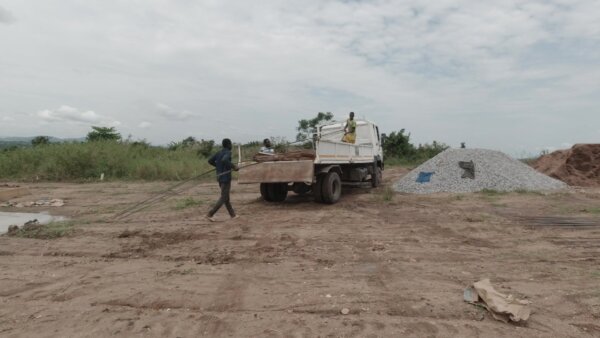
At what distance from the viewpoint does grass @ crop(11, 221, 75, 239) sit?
731 centimetres

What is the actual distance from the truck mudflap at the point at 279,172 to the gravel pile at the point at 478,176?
18.8ft

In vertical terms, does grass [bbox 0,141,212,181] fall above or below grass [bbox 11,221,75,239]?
above

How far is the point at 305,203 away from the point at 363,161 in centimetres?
252

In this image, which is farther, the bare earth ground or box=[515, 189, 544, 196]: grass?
box=[515, 189, 544, 196]: grass

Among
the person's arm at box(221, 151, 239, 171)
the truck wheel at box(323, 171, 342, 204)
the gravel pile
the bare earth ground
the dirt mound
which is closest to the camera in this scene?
the bare earth ground

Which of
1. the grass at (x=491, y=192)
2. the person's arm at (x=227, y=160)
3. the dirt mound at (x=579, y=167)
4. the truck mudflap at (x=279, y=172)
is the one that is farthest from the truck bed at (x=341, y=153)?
the dirt mound at (x=579, y=167)

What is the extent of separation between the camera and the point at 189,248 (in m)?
6.31

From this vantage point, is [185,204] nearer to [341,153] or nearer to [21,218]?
[21,218]

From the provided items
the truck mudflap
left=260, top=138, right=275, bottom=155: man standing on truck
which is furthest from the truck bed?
left=260, top=138, right=275, bottom=155: man standing on truck

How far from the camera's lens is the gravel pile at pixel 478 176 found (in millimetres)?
13336

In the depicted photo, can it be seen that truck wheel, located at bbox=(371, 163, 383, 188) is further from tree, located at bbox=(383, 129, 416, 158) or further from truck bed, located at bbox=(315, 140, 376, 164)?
tree, located at bbox=(383, 129, 416, 158)

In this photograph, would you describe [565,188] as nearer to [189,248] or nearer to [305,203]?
[305,203]

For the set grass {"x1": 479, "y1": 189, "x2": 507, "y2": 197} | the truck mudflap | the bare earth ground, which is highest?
the truck mudflap

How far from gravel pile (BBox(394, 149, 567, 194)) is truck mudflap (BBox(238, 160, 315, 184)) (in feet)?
18.8
